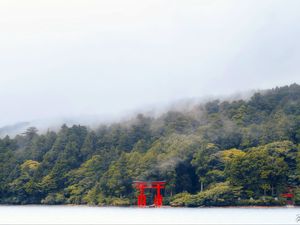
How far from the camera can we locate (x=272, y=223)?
38.4 m

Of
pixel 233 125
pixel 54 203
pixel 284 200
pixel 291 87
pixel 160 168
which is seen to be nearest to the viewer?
pixel 284 200

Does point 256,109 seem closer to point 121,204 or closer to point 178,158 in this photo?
point 178,158

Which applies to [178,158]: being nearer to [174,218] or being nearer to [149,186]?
[149,186]

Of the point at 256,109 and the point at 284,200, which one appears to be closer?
the point at 284,200

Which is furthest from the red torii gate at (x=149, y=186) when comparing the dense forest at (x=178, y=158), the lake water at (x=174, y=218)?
the lake water at (x=174, y=218)

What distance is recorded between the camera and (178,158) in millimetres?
67438

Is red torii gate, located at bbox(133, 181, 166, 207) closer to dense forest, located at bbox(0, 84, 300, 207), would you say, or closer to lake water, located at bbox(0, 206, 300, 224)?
dense forest, located at bbox(0, 84, 300, 207)

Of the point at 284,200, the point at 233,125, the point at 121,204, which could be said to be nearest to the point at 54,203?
the point at 121,204

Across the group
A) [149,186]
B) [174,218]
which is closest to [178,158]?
[149,186]

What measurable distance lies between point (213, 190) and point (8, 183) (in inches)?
1347

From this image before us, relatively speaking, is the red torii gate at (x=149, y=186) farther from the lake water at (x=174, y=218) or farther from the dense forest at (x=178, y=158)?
the lake water at (x=174, y=218)

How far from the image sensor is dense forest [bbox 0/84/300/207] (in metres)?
60.9

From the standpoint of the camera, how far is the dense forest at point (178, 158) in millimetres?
60875

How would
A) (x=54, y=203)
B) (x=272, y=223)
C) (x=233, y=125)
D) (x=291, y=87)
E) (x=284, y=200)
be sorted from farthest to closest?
(x=291, y=87), (x=54, y=203), (x=233, y=125), (x=284, y=200), (x=272, y=223)
